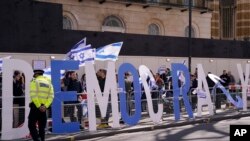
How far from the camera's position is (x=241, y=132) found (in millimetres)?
5941

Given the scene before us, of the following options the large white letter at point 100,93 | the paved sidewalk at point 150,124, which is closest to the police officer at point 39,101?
the paved sidewalk at point 150,124

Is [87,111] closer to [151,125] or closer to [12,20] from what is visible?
[151,125]

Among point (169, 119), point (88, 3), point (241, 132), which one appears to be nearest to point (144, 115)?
point (169, 119)

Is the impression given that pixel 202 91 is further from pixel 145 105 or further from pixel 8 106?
pixel 8 106

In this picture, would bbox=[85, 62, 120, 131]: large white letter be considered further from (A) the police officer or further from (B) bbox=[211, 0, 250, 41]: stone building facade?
(B) bbox=[211, 0, 250, 41]: stone building facade

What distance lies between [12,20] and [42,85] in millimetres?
10658

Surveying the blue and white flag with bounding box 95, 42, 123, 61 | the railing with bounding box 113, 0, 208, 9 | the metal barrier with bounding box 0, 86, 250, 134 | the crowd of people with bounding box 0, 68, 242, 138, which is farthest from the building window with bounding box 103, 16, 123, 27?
the blue and white flag with bounding box 95, 42, 123, 61

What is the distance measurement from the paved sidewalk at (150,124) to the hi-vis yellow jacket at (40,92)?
1.98 m

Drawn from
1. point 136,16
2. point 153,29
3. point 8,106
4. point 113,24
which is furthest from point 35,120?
point 153,29

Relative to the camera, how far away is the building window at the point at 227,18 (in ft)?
177

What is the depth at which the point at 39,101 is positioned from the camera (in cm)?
1082

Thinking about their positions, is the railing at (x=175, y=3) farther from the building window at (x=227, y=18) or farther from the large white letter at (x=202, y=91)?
the large white letter at (x=202, y=91)

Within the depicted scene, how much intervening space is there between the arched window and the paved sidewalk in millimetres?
17469

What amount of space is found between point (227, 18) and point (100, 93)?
1660 inches
